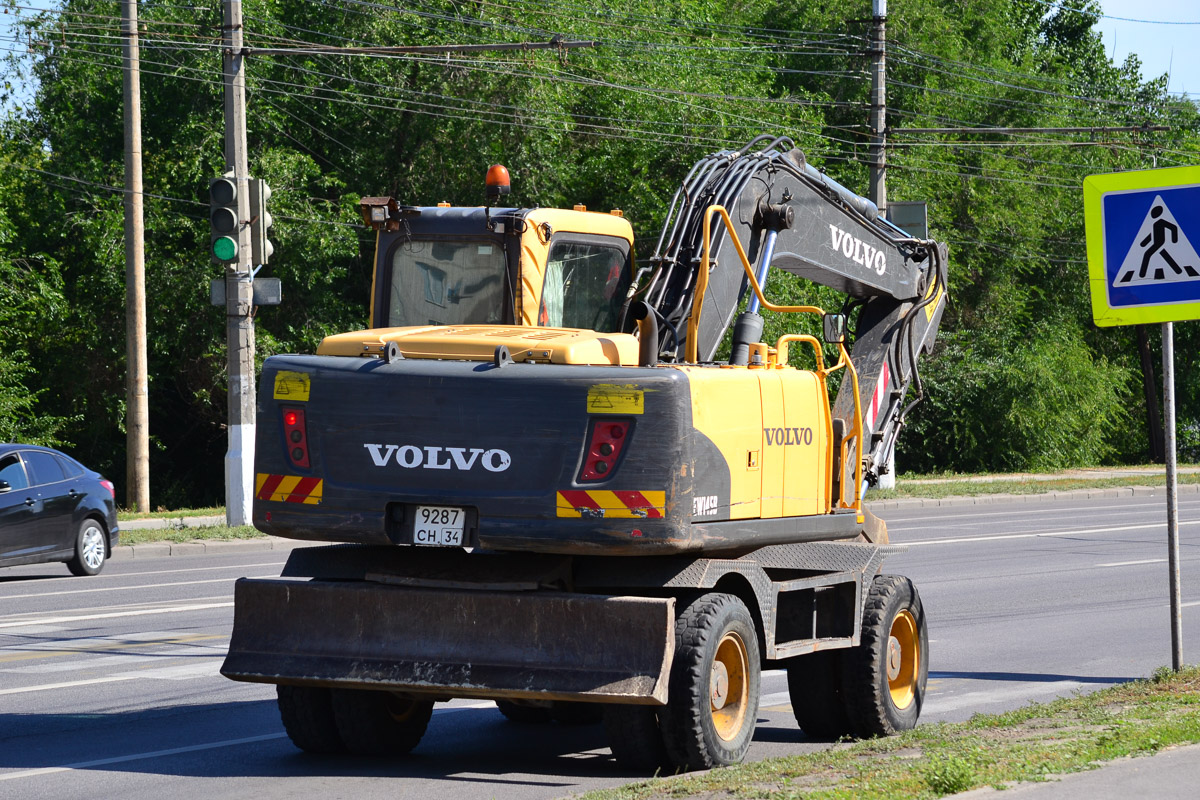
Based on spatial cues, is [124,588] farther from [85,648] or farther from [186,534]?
[186,534]

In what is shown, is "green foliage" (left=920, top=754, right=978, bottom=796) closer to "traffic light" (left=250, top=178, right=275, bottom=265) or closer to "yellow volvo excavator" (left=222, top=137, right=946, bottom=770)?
"yellow volvo excavator" (left=222, top=137, right=946, bottom=770)

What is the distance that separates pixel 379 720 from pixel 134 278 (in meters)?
19.9

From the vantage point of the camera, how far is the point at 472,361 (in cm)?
732

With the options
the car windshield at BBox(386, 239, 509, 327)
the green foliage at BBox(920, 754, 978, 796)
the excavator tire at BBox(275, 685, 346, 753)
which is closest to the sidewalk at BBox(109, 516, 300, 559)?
the car windshield at BBox(386, 239, 509, 327)

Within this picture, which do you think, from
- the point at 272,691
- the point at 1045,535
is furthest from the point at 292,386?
the point at 1045,535

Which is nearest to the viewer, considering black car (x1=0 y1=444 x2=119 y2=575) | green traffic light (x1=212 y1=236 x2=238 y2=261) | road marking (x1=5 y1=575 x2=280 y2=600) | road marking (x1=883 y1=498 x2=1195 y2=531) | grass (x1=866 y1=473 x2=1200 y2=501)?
road marking (x1=5 y1=575 x2=280 y2=600)

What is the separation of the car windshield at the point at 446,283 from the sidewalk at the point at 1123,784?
11.9 ft

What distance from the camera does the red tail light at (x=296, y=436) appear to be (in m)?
7.38

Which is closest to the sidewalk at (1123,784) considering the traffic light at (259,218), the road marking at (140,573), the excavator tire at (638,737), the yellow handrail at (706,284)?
the excavator tire at (638,737)

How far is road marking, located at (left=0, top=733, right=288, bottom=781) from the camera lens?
7414 millimetres

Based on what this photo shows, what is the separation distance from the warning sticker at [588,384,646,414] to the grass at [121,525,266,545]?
50.2 ft

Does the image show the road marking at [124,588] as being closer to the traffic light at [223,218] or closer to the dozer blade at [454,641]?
the traffic light at [223,218]

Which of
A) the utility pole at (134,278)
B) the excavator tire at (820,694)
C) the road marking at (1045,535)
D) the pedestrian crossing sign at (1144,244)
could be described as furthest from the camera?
the utility pole at (134,278)

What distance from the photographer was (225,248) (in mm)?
19500
